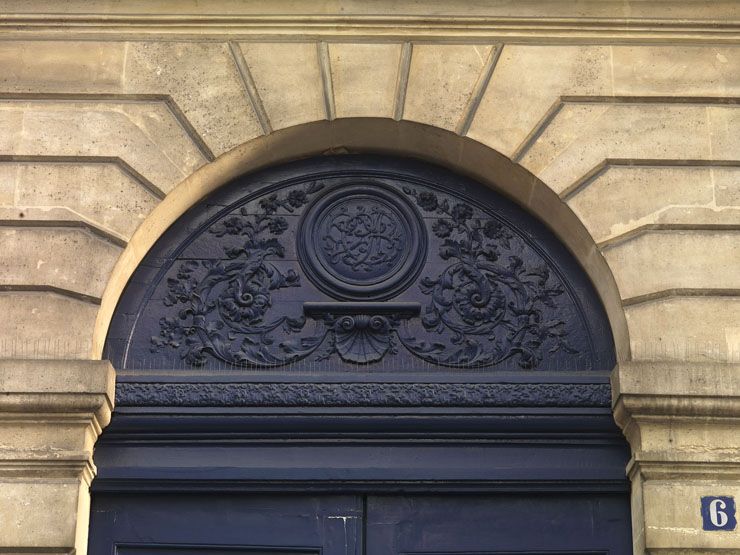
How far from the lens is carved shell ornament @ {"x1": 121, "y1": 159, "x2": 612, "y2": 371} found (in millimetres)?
10406

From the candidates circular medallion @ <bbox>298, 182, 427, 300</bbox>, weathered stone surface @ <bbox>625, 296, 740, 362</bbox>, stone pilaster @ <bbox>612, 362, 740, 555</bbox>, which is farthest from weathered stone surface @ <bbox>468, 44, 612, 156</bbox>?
stone pilaster @ <bbox>612, 362, 740, 555</bbox>

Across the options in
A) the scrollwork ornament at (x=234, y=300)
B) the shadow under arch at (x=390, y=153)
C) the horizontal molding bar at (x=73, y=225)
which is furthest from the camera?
the scrollwork ornament at (x=234, y=300)

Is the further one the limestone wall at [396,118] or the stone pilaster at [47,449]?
the limestone wall at [396,118]

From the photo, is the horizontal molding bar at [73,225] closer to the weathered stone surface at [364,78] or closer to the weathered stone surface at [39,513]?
the weathered stone surface at [39,513]

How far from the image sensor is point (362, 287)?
34.6 feet

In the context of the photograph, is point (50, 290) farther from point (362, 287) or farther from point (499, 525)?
point (499, 525)


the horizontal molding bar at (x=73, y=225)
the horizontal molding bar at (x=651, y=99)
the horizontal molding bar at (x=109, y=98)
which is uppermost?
the horizontal molding bar at (x=651, y=99)

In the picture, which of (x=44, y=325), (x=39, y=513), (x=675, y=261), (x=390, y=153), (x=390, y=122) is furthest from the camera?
(x=390, y=153)

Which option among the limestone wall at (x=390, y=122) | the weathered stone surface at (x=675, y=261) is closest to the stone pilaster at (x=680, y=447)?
the limestone wall at (x=390, y=122)

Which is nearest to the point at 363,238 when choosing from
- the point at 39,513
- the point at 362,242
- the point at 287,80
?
the point at 362,242

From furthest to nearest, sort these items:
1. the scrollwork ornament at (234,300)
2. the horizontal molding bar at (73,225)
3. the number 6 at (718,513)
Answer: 1. the scrollwork ornament at (234,300)
2. the horizontal molding bar at (73,225)
3. the number 6 at (718,513)

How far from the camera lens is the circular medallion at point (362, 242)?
10.6m

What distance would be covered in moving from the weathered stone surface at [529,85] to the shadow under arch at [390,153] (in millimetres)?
143

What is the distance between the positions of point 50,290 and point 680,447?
4.34 m
